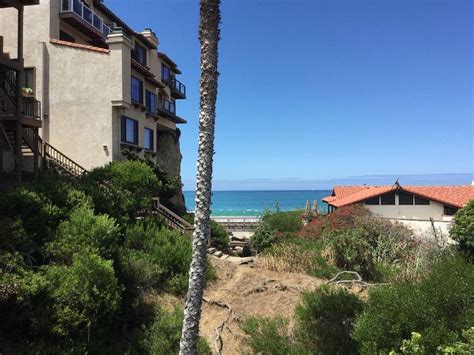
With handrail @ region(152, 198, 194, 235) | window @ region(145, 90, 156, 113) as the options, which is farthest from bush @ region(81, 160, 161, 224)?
window @ region(145, 90, 156, 113)

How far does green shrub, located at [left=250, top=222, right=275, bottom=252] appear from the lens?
23.2 m

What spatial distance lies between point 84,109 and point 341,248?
13726 mm

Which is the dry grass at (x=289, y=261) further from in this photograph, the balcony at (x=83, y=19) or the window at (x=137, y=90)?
the balcony at (x=83, y=19)

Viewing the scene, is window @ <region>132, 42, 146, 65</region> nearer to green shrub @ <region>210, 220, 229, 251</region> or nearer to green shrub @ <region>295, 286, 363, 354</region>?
green shrub @ <region>210, 220, 229, 251</region>

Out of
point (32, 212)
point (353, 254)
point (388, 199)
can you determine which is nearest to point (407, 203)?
point (388, 199)

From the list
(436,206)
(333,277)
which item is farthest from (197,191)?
(436,206)

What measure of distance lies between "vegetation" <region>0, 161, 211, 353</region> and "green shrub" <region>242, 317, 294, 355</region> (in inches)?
51.3

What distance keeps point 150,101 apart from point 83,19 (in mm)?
5927

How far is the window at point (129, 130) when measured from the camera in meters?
21.6

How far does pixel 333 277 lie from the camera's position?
579 inches

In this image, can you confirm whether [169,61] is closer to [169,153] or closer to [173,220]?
[169,153]

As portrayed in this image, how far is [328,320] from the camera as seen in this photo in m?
10.1

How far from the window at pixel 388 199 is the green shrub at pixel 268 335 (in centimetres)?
2231

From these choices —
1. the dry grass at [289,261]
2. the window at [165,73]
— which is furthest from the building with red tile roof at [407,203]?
the window at [165,73]
